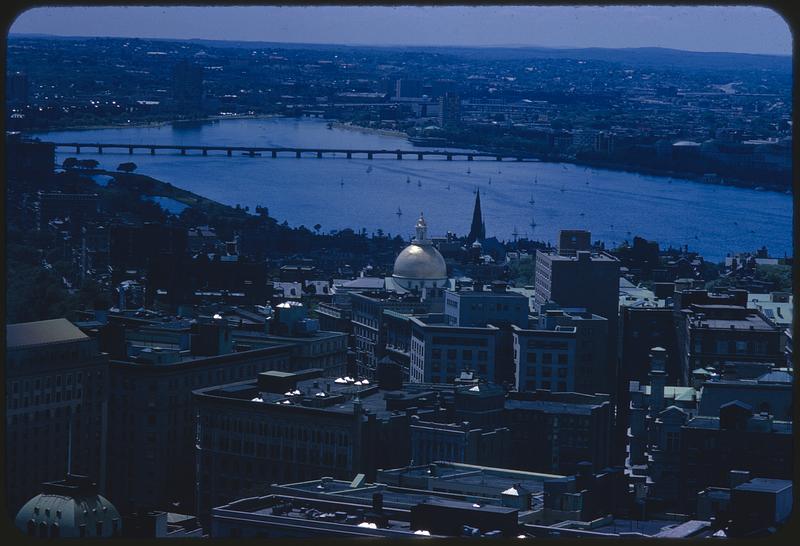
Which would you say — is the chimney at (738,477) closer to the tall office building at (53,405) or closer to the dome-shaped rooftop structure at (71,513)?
the dome-shaped rooftop structure at (71,513)

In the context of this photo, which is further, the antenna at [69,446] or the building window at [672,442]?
the building window at [672,442]

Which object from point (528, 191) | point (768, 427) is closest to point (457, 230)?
point (528, 191)

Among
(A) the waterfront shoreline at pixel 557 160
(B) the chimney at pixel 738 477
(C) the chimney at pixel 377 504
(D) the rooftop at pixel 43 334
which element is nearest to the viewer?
(C) the chimney at pixel 377 504

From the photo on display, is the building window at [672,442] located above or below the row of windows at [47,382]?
below

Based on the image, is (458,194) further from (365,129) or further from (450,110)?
(450,110)

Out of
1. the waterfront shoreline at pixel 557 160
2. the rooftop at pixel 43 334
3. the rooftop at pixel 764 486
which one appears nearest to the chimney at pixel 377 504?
the rooftop at pixel 764 486

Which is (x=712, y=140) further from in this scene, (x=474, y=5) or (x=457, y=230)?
(x=474, y=5)
